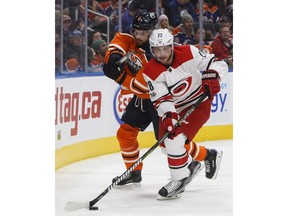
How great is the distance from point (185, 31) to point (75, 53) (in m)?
0.62

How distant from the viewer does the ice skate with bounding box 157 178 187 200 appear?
155 inches

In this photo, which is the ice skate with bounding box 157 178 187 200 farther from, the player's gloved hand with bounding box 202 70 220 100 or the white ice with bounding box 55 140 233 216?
the player's gloved hand with bounding box 202 70 220 100

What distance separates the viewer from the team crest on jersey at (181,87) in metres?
3.96

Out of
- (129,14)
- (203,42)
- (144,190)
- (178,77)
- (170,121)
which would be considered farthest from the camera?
(203,42)

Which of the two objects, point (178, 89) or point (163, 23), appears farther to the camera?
point (163, 23)

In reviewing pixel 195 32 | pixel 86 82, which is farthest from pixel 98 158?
pixel 195 32

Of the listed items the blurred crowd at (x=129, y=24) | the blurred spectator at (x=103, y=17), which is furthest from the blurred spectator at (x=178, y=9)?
the blurred spectator at (x=103, y=17)

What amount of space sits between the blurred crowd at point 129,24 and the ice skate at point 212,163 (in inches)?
24.0

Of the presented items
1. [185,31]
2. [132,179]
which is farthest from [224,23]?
[132,179]

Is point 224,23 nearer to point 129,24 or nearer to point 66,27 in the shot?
point 129,24

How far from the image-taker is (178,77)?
3936 mm

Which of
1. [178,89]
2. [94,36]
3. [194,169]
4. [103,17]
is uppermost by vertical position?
[103,17]

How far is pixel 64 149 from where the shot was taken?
428cm

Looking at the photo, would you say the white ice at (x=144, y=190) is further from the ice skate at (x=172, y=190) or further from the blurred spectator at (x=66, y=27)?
the blurred spectator at (x=66, y=27)
